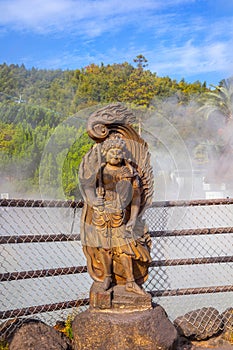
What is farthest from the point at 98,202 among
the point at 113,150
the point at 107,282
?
the point at 107,282

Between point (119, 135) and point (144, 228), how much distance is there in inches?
30.8

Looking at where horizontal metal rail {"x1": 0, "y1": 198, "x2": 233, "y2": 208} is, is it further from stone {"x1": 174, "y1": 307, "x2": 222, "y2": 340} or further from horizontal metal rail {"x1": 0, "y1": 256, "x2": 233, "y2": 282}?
stone {"x1": 174, "y1": 307, "x2": 222, "y2": 340}

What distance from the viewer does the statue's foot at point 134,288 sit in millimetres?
3457

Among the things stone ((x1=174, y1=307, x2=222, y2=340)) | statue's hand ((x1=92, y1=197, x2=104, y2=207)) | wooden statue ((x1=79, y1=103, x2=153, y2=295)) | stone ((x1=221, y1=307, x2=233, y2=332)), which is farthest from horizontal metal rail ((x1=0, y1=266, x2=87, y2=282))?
stone ((x1=221, y1=307, x2=233, y2=332))

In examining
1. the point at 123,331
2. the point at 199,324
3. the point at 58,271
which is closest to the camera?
the point at 123,331

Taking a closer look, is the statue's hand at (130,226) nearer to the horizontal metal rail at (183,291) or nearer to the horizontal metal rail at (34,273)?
the horizontal metal rail at (34,273)

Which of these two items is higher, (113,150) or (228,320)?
(113,150)

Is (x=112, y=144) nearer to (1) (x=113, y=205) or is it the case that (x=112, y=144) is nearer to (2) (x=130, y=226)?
(1) (x=113, y=205)

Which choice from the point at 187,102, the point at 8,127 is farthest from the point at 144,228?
the point at 187,102

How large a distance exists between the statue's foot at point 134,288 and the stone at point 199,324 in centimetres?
92

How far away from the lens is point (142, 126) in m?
3.98

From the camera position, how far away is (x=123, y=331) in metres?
3.29

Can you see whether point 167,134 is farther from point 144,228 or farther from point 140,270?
point 140,270

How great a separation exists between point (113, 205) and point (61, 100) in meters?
23.3
